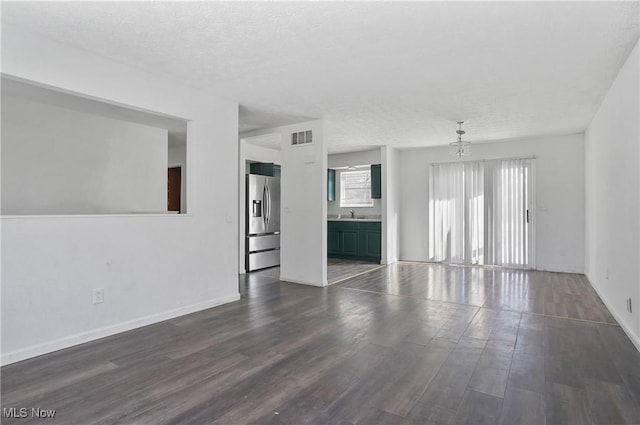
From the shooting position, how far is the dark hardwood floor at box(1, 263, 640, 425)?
1981 mm

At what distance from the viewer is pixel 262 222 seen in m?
6.63

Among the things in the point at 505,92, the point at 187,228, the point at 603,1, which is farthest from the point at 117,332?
the point at 505,92

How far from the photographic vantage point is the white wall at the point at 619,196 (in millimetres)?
2922

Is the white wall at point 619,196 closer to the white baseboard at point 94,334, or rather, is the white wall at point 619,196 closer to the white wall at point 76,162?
the white baseboard at point 94,334

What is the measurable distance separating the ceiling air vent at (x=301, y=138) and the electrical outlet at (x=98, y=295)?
135 inches

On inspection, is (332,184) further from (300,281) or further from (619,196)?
(619,196)

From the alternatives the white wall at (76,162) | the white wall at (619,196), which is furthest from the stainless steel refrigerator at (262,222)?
the white wall at (619,196)

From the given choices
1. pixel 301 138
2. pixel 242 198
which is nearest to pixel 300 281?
pixel 242 198

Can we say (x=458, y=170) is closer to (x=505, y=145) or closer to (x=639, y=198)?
(x=505, y=145)

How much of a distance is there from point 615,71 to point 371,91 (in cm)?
237

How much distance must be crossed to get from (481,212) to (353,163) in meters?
3.09

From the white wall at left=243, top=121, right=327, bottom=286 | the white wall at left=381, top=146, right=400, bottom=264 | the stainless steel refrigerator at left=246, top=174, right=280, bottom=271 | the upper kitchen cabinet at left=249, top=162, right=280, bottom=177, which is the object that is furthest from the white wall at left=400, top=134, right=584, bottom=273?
the stainless steel refrigerator at left=246, top=174, right=280, bottom=271

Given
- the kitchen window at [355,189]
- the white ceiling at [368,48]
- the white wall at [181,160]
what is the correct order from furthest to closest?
the kitchen window at [355,189]
the white wall at [181,160]
the white ceiling at [368,48]

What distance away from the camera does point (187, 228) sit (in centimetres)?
389
